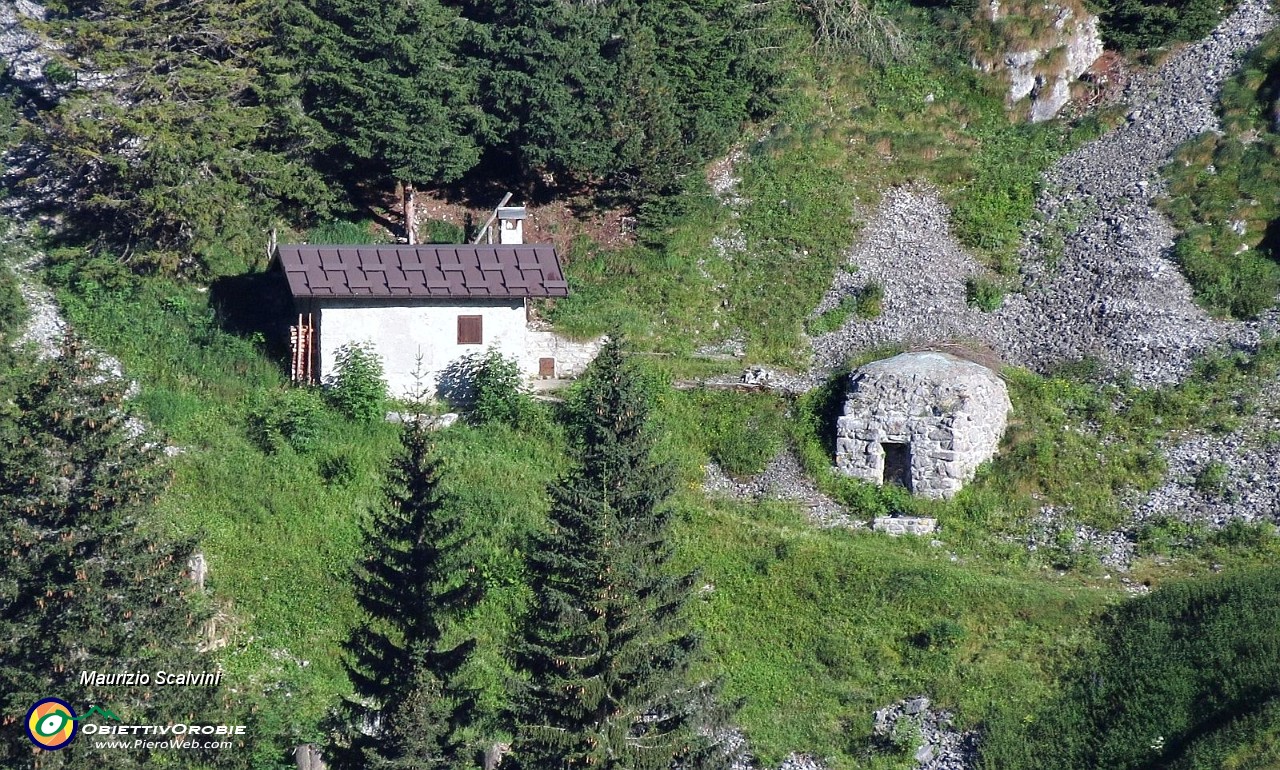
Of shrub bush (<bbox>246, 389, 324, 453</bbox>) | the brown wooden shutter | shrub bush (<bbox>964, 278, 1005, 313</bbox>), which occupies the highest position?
shrub bush (<bbox>964, 278, 1005, 313</bbox>)

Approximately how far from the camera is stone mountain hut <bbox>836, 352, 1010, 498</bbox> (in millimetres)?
39938

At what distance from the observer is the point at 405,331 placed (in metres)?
43.1

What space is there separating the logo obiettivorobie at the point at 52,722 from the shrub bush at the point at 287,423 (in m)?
12.6

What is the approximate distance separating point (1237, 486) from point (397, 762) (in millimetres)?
20773

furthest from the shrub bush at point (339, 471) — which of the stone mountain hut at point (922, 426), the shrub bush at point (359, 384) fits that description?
the stone mountain hut at point (922, 426)

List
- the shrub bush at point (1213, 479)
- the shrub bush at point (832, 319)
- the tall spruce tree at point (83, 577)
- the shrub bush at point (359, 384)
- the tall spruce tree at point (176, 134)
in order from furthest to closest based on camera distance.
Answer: the shrub bush at point (832, 319) < the tall spruce tree at point (176, 134) < the shrub bush at point (359, 384) < the shrub bush at point (1213, 479) < the tall spruce tree at point (83, 577)

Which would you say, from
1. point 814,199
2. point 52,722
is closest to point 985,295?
point 814,199

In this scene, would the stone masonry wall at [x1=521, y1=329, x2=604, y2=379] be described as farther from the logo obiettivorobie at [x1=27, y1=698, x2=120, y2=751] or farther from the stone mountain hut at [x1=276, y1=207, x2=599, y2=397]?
the logo obiettivorobie at [x1=27, y1=698, x2=120, y2=751]

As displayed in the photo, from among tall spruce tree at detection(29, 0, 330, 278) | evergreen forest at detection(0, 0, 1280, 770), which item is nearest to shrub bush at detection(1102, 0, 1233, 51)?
evergreen forest at detection(0, 0, 1280, 770)

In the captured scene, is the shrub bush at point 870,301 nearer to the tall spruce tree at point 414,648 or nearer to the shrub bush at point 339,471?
the shrub bush at point 339,471

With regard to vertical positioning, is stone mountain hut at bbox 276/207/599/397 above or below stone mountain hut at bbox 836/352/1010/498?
above

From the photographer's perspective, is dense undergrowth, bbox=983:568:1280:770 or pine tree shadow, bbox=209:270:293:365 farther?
pine tree shadow, bbox=209:270:293:365

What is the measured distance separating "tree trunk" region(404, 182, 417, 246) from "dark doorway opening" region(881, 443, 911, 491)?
14653 mm

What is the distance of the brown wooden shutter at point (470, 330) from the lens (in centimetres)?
4319
